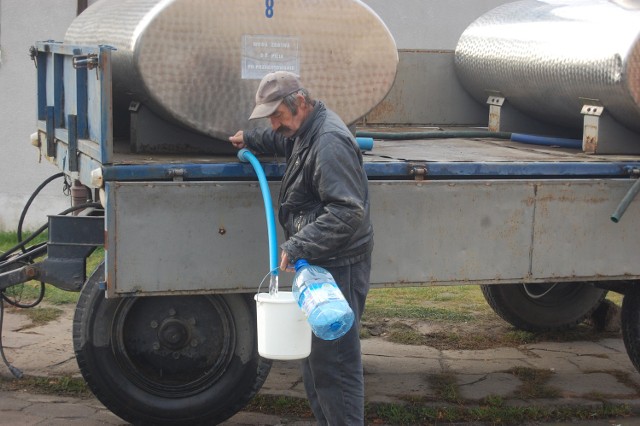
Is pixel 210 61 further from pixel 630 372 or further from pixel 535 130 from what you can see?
pixel 630 372

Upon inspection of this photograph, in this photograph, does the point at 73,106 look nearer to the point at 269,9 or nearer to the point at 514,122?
the point at 269,9

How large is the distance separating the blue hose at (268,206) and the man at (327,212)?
0.04 meters

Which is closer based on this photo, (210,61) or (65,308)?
(210,61)

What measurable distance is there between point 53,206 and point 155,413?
17.6 ft

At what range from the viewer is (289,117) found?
3.91 metres

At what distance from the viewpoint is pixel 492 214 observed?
4547mm

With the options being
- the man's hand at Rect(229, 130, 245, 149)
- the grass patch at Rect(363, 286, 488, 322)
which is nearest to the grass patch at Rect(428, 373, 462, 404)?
the grass patch at Rect(363, 286, 488, 322)

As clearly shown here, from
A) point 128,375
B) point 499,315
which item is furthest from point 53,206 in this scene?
point 128,375

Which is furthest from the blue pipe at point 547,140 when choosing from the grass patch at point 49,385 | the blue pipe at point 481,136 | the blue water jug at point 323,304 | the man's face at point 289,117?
the grass patch at point 49,385

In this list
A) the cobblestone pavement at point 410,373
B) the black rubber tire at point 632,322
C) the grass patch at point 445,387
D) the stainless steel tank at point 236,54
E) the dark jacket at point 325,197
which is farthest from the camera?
the grass patch at point 445,387

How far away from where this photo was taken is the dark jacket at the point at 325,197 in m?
3.74

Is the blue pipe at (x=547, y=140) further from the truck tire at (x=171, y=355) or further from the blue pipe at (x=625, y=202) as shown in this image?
the truck tire at (x=171, y=355)

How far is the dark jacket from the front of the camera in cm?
374

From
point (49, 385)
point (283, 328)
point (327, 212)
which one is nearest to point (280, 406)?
point (49, 385)
